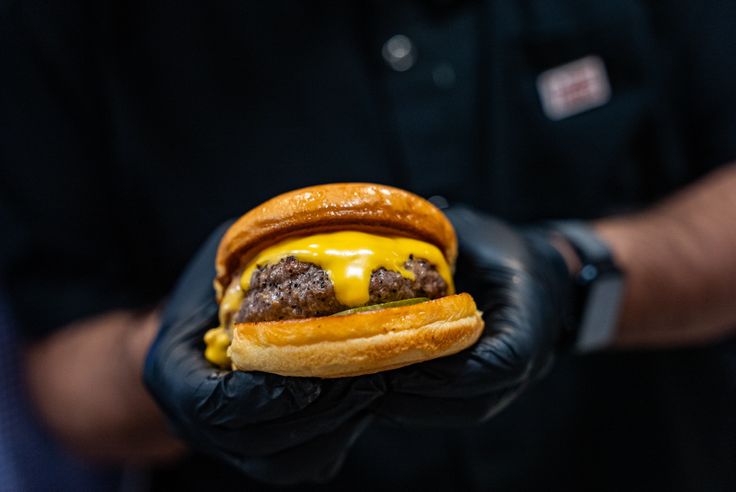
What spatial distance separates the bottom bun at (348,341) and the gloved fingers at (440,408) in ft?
0.55

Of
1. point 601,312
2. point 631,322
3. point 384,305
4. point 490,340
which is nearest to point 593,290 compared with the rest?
point 601,312

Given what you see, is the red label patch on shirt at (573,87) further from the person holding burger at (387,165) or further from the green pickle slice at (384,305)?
the green pickle slice at (384,305)

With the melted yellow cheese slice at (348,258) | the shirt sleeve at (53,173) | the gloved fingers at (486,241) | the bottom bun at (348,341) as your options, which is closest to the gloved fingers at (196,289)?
the melted yellow cheese slice at (348,258)

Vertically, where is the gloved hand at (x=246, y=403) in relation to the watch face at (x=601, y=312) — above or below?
above

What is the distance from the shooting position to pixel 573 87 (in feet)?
4.33

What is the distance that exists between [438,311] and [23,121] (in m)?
1.04

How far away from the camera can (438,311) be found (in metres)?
0.71

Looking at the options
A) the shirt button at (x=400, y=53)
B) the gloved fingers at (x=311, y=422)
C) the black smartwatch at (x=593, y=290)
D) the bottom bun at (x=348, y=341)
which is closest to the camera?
the bottom bun at (x=348, y=341)

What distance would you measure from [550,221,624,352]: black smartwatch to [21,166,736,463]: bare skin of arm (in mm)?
81

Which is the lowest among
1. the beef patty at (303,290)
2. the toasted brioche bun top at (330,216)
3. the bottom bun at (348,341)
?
the bottom bun at (348,341)

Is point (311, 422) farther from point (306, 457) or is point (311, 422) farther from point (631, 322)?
point (631, 322)

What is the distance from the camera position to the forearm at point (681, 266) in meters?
1.27

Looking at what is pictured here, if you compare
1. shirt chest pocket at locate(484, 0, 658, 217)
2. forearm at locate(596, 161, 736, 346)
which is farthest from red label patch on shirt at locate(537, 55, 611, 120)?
forearm at locate(596, 161, 736, 346)

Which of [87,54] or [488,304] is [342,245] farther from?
[87,54]
